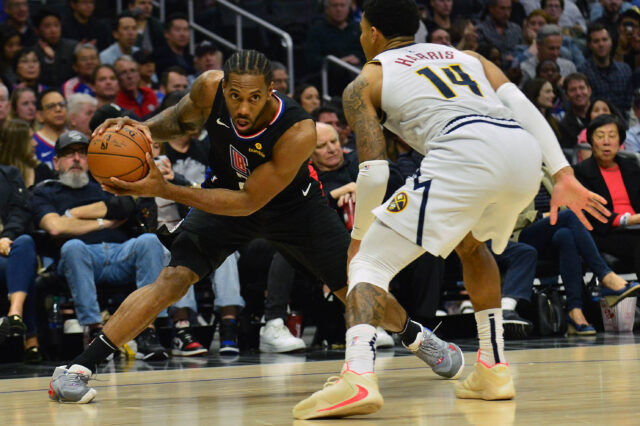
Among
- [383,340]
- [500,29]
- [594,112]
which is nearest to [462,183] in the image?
[383,340]

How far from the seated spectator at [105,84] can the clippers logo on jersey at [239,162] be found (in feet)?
15.8

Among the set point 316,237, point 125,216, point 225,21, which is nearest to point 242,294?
point 125,216

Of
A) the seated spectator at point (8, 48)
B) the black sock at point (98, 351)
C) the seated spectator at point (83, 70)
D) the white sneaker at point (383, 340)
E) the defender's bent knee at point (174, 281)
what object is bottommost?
the white sneaker at point (383, 340)

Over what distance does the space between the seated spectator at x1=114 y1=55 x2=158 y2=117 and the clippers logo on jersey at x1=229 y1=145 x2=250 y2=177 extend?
510 centimetres

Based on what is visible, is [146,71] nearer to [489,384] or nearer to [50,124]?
[50,124]

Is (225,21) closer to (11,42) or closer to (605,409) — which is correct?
(11,42)

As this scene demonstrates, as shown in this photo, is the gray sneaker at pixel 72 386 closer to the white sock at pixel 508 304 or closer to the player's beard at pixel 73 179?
the player's beard at pixel 73 179

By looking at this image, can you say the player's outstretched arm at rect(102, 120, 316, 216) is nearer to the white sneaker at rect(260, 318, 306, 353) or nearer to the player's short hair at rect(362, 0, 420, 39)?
the player's short hair at rect(362, 0, 420, 39)

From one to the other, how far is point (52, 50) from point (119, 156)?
21.9 feet

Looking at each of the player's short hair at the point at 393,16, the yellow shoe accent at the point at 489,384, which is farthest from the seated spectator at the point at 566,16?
the yellow shoe accent at the point at 489,384

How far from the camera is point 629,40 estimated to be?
1277 cm

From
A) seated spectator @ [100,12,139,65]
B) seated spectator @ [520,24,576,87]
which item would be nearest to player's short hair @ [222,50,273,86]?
seated spectator @ [100,12,139,65]

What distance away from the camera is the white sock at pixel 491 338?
410 centimetres

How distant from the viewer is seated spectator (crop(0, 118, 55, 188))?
773 cm
